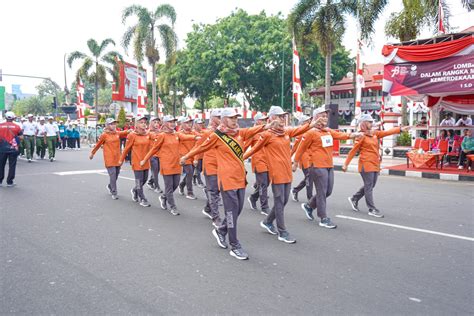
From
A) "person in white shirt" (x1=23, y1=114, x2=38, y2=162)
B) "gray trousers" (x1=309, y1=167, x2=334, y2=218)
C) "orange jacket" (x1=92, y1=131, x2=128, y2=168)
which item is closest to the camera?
"gray trousers" (x1=309, y1=167, x2=334, y2=218)

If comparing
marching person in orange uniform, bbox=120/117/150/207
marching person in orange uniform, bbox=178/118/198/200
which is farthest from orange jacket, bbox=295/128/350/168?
marching person in orange uniform, bbox=120/117/150/207

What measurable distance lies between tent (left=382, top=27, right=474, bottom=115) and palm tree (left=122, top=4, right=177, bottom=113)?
63.2 feet

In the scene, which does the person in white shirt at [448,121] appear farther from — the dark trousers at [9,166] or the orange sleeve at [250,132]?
the dark trousers at [9,166]

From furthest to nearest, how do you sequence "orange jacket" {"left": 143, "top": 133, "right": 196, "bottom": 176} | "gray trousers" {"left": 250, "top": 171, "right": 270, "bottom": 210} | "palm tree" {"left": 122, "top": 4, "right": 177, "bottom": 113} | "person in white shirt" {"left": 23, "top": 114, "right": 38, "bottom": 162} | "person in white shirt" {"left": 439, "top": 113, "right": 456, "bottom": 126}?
"palm tree" {"left": 122, "top": 4, "right": 177, "bottom": 113} → "person in white shirt" {"left": 23, "top": 114, "right": 38, "bottom": 162} → "person in white shirt" {"left": 439, "top": 113, "right": 456, "bottom": 126} → "orange jacket" {"left": 143, "top": 133, "right": 196, "bottom": 176} → "gray trousers" {"left": 250, "top": 171, "right": 270, "bottom": 210}

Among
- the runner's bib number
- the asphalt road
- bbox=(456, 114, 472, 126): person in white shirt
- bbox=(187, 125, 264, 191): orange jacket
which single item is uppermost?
bbox=(456, 114, 472, 126): person in white shirt

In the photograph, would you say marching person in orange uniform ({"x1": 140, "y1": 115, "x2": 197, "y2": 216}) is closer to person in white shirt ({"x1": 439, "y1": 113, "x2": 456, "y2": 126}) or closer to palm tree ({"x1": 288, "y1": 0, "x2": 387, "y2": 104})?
person in white shirt ({"x1": 439, "y1": 113, "x2": 456, "y2": 126})

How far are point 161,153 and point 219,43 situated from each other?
94.8 ft

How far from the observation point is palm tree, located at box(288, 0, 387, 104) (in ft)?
68.5

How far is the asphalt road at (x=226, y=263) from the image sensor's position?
3.59m

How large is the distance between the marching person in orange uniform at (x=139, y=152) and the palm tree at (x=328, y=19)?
15829mm

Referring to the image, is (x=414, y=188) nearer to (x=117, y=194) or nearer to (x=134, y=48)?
(x=117, y=194)

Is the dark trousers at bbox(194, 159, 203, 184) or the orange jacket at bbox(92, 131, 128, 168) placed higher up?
the orange jacket at bbox(92, 131, 128, 168)

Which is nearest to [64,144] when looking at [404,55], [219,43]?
[219,43]

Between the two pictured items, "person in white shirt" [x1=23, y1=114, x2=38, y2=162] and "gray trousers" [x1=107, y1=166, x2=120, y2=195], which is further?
"person in white shirt" [x1=23, y1=114, x2=38, y2=162]
